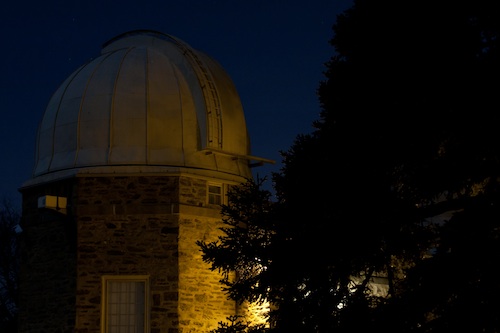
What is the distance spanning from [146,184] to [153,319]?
2737mm

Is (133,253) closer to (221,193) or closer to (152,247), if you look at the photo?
(152,247)

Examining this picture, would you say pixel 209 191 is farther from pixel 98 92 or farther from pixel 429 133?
pixel 429 133

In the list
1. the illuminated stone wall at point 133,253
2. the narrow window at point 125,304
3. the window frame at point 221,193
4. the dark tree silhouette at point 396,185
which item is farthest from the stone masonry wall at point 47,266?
the dark tree silhouette at point 396,185

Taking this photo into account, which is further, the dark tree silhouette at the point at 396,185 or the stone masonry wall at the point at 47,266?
the stone masonry wall at the point at 47,266

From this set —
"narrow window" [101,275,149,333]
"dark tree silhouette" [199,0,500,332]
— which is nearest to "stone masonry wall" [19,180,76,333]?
"narrow window" [101,275,149,333]

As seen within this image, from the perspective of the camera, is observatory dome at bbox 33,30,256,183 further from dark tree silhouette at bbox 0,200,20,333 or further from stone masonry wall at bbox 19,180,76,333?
dark tree silhouette at bbox 0,200,20,333

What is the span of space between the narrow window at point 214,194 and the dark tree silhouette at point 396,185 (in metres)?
4.45

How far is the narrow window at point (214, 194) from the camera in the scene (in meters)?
18.0

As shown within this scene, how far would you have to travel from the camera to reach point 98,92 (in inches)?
725

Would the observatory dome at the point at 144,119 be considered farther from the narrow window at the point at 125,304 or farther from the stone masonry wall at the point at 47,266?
the narrow window at the point at 125,304

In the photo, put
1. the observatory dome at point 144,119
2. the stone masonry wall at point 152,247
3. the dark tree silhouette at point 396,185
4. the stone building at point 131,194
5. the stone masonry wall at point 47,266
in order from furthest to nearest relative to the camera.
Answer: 1. the observatory dome at point 144,119
2. the stone masonry wall at point 47,266
3. the stone building at point 131,194
4. the stone masonry wall at point 152,247
5. the dark tree silhouette at point 396,185

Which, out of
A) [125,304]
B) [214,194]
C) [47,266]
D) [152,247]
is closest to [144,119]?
[214,194]

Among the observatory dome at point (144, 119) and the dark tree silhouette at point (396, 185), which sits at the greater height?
the observatory dome at point (144, 119)

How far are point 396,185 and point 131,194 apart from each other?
22.6 feet
